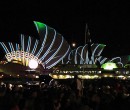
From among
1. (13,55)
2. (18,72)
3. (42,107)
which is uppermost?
(13,55)

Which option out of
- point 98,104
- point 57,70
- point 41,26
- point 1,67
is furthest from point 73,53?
point 98,104

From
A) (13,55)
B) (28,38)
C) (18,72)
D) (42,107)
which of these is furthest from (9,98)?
(28,38)

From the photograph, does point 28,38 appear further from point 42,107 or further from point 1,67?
point 42,107

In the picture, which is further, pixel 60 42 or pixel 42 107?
pixel 60 42

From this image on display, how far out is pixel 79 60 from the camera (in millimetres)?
77438

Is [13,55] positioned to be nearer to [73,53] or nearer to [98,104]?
[73,53]

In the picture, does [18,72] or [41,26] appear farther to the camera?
[41,26]

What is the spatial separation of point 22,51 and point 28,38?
4.78 m

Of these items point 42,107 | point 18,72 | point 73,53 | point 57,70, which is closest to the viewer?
point 42,107

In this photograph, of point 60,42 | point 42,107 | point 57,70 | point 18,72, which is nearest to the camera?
point 42,107

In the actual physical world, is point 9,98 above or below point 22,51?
below

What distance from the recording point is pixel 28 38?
227 ft

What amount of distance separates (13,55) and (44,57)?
666cm

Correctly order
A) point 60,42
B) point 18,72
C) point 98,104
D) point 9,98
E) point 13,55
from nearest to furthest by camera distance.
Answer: point 9,98
point 98,104
point 18,72
point 13,55
point 60,42
